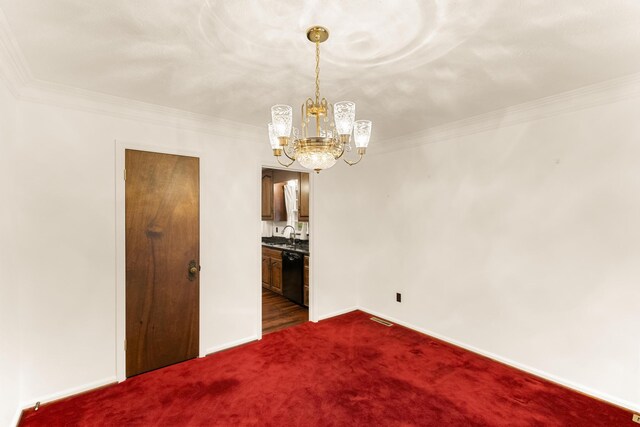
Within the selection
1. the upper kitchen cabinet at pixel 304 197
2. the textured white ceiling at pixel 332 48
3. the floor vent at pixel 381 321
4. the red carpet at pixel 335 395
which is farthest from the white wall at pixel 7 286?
the floor vent at pixel 381 321

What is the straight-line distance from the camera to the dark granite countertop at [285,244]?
507 cm

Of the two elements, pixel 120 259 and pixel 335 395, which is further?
pixel 120 259

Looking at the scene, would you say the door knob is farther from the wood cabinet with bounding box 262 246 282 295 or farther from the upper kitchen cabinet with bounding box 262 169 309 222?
the upper kitchen cabinet with bounding box 262 169 309 222

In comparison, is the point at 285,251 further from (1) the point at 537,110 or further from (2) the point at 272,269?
(1) the point at 537,110

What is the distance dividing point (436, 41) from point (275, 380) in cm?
292

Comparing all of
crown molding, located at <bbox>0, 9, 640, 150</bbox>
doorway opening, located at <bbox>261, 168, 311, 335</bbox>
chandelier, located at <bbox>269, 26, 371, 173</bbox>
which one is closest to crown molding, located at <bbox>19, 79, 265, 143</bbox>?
crown molding, located at <bbox>0, 9, 640, 150</bbox>

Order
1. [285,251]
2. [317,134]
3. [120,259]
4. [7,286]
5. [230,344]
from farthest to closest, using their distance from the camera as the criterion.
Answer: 1. [285,251]
2. [230,344]
3. [120,259]
4. [7,286]
5. [317,134]

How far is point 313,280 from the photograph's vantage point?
4203 millimetres

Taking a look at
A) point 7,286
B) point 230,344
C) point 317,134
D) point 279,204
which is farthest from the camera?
point 279,204

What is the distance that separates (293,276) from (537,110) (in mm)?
3864

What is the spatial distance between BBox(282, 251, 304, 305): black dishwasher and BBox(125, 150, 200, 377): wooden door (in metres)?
1.95

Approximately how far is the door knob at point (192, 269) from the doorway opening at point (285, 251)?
4.17 feet

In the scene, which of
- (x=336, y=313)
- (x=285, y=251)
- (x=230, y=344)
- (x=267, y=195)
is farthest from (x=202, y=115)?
(x=267, y=195)

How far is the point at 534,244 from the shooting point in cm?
288
